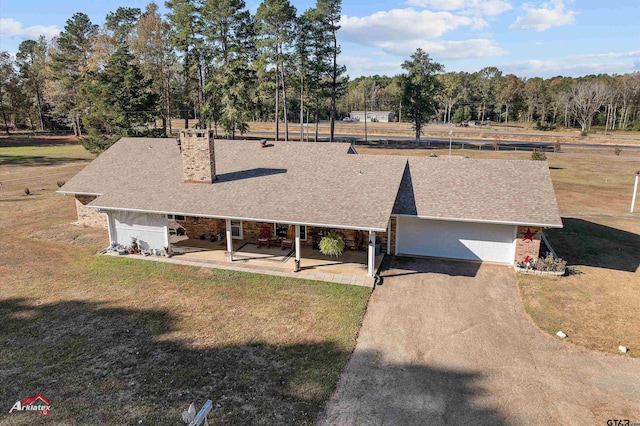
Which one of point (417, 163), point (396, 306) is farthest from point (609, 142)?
point (396, 306)

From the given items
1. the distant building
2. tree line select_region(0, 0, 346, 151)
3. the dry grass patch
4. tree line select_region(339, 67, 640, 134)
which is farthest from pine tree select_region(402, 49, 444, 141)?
the distant building

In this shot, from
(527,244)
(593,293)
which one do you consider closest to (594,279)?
(593,293)

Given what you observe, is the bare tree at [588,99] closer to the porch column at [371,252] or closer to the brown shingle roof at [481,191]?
the brown shingle roof at [481,191]

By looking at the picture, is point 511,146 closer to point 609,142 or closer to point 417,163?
point 609,142

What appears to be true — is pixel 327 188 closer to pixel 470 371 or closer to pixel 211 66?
pixel 470 371

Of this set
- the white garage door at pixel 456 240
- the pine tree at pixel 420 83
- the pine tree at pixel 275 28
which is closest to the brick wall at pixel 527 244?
the white garage door at pixel 456 240
